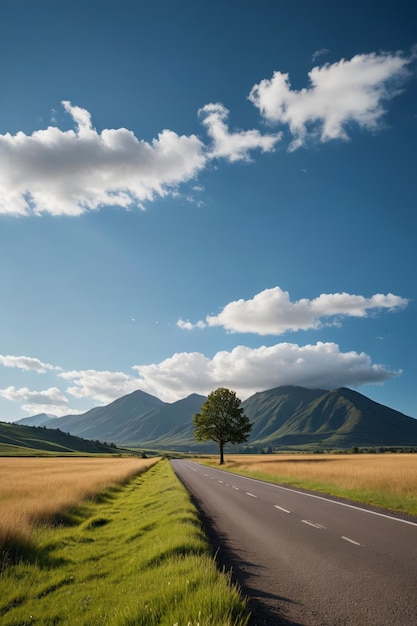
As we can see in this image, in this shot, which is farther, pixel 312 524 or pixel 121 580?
pixel 312 524

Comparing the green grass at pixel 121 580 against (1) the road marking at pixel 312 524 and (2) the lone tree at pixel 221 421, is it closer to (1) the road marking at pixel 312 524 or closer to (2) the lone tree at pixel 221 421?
(1) the road marking at pixel 312 524

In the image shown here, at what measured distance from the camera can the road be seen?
5.92m

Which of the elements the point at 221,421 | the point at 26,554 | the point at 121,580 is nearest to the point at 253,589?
the point at 121,580

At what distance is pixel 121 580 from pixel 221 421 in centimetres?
6079

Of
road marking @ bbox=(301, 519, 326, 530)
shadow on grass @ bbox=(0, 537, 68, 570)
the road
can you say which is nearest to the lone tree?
the road

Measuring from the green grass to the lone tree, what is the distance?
178 ft

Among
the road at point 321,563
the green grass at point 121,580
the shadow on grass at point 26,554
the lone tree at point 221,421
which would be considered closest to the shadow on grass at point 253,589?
the road at point 321,563

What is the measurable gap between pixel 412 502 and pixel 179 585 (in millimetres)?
15023

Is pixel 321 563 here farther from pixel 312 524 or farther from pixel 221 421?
pixel 221 421

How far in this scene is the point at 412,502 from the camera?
17016 mm

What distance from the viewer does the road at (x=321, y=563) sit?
5.92 meters

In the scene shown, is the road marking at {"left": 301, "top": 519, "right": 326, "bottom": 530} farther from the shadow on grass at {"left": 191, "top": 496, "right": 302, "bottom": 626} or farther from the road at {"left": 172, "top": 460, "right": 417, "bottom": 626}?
the shadow on grass at {"left": 191, "top": 496, "right": 302, "bottom": 626}

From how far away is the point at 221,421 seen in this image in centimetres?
6688

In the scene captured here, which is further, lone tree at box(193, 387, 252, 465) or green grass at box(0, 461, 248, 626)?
A: lone tree at box(193, 387, 252, 465)
